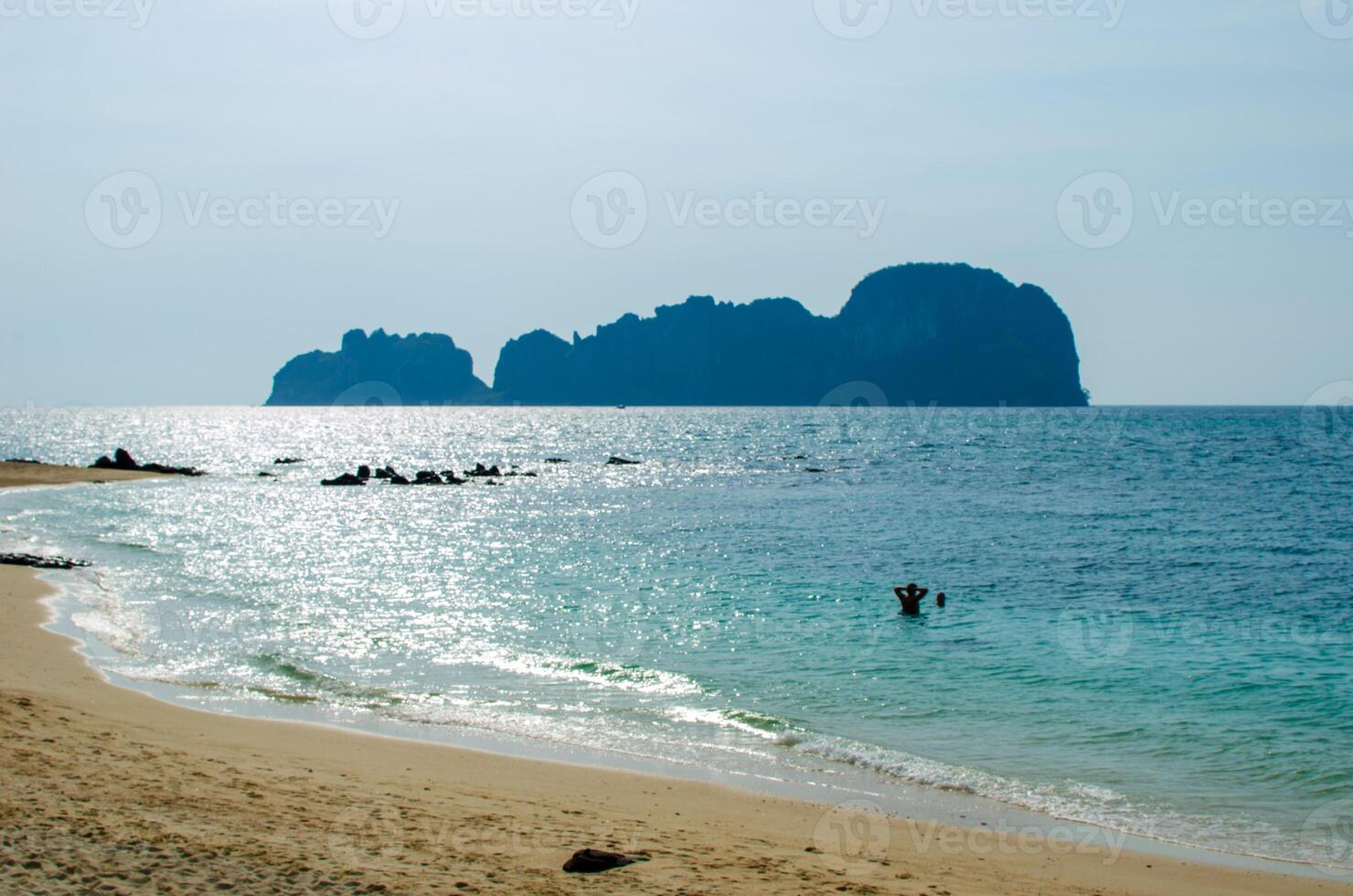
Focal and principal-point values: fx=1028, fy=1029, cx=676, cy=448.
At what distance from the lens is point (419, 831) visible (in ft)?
32.3

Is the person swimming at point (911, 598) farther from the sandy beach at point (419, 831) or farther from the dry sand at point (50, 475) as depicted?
the dry sand at point (50, 475)

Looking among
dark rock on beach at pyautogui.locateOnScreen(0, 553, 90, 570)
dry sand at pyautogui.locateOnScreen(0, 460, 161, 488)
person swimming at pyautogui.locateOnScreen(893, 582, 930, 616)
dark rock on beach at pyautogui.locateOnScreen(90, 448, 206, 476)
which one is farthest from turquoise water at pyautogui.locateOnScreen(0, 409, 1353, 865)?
dark rock on beach at pyautogui.locateOnScreen(90, 448, 206, 476)

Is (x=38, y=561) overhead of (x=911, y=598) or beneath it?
beneath

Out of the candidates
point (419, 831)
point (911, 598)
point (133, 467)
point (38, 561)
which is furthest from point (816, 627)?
point (133, 467)

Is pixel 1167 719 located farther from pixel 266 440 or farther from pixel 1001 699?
pixel 266 440

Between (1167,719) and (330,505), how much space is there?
49.2 m

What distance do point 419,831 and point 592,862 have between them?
1.90 metres

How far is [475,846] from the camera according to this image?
375 inches

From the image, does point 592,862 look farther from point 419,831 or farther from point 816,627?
point 816,627

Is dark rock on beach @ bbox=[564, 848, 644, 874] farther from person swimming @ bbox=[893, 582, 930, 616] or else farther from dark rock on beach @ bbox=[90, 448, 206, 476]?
dark rock on beach @ bbox=[90, 448, 206, 476]

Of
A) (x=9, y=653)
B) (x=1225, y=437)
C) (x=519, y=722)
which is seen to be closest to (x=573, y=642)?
(x=519, y=722)

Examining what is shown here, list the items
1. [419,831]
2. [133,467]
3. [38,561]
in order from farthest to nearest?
1. [133,467]
2. [38,561]
3. [419,831]

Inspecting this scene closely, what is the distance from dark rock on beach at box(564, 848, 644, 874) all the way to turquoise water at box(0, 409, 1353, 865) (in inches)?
206

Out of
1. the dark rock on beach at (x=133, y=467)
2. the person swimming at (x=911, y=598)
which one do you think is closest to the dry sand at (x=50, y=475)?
the dark rock on beach at (x=133, y=467)
